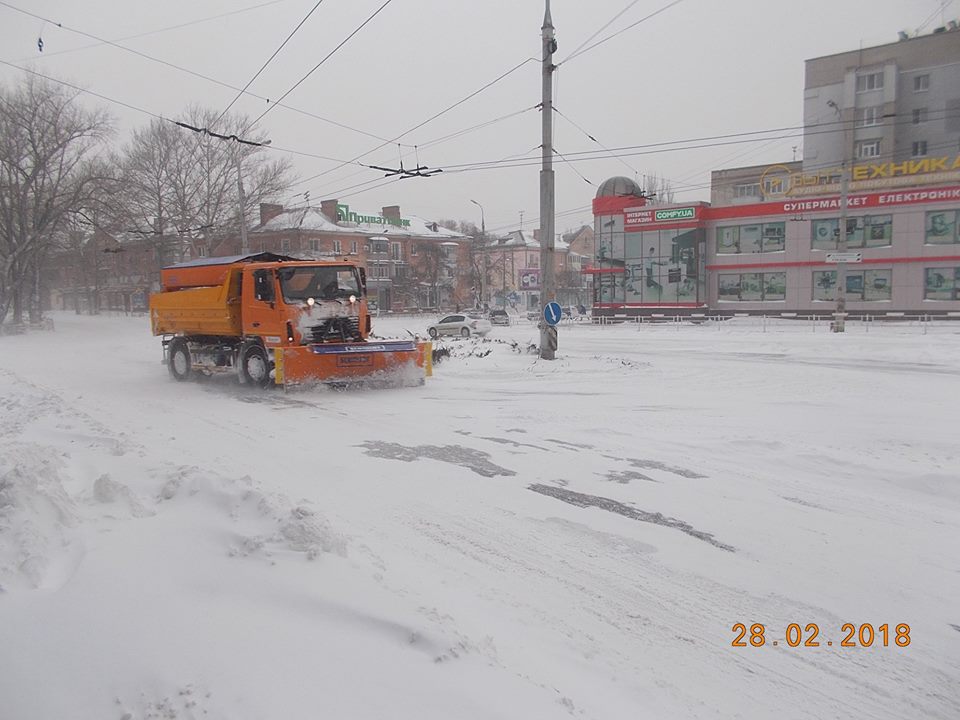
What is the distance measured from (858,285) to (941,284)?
4.19 metres

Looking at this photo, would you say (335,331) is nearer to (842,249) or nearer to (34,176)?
(842,249)

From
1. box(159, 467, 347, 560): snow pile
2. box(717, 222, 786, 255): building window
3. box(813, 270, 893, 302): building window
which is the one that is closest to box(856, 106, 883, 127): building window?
box(717, 222, 786, 255): building window

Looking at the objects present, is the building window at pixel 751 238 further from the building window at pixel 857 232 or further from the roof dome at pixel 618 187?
the roof dome at pixel 618 187

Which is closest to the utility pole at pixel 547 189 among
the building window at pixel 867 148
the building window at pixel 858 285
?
the building window at pixel 858 285

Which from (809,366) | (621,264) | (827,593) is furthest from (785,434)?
(621,264)

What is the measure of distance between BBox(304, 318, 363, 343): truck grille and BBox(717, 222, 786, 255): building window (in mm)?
37379

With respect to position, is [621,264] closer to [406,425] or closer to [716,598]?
[406,425]

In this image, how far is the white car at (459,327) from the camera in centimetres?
3753

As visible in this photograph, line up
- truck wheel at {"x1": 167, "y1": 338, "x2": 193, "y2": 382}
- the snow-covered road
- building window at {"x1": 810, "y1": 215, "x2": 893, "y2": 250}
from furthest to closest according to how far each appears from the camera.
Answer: building window at {"x1": 810, "y1": 215, "x2": 893, "y2": 250}, truck wheel at {"x1": 167, "y1": 338, "x2": 193, "y2": 382}, the snow-covered road

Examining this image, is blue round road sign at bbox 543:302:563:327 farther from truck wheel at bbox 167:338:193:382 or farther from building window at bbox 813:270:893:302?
building window at bbox 813:270:893:302

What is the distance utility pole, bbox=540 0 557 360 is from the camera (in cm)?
1708

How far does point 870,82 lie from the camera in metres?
56.0

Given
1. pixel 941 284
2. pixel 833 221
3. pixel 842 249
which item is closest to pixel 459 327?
pixel 842 249

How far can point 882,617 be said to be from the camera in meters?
3.99
